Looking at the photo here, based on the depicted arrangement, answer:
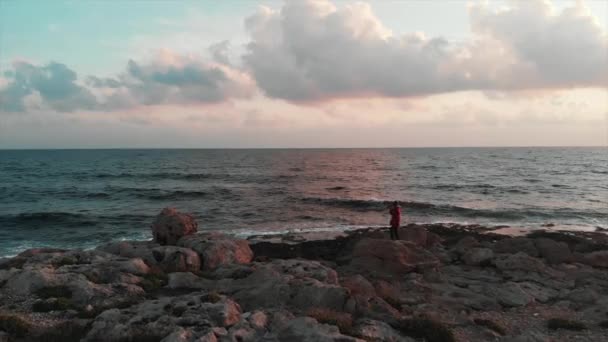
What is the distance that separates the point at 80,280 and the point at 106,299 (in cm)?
157

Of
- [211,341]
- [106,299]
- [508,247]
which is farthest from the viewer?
[508,247]

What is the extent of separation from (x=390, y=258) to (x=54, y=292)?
14.1 metres

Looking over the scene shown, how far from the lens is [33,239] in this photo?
29.9m

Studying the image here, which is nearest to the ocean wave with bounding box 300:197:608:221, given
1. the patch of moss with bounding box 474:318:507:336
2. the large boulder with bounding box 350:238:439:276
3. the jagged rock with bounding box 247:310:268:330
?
the large boulder with bounding box 350:238:439:276

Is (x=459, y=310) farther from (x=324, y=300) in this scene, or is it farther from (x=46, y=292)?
(x=46, y=292)

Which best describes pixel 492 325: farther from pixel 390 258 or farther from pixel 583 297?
pixel 390 258

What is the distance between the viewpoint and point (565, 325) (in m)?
12.0

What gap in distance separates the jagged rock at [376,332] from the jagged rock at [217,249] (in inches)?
368

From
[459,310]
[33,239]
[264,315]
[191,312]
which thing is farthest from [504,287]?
[33,239]

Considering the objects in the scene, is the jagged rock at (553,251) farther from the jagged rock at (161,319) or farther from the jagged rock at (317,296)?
the jagged rock at (161,319)

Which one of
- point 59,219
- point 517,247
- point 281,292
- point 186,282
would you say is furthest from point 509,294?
point 59,219

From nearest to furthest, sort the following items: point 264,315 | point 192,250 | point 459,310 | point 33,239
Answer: point 264,315 < point 459,310 < point 192,250 < point 33,239

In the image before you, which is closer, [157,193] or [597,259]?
[597,259]

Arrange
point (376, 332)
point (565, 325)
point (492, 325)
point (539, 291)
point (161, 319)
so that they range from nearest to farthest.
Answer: point (161, 319), point (376, 332), point (492, 325), point (565, 325), point (539, 291)
